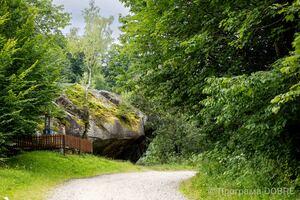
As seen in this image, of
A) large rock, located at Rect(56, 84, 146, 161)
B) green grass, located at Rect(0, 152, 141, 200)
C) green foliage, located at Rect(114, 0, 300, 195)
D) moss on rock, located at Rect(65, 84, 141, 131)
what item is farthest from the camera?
moss on rock, located at Rect(65, 84, 141, 131)

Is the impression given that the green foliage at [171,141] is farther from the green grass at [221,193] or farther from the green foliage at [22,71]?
the green grass at [221,193]

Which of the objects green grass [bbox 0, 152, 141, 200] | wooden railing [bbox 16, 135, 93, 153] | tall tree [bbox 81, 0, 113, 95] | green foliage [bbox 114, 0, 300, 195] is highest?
tall tree [bbox 81, 0, 113, 95]

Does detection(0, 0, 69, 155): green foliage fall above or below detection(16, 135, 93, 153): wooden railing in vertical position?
above

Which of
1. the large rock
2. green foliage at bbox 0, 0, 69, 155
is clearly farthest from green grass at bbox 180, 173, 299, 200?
the large rock

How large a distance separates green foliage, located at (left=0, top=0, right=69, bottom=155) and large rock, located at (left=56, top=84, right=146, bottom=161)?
27.0 feet

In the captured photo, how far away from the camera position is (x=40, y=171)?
1402 centimetres

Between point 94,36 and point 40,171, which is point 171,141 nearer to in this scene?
point 94,36

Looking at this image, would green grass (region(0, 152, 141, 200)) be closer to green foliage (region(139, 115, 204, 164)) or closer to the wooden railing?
the wooden railing

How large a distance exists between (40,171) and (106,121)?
39.1ft

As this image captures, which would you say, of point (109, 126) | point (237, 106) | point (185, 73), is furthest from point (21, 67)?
point (109, 126)

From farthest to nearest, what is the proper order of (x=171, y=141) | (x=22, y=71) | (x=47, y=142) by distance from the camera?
(x=171, y=141)
(x=47, y=142)
(x=22, y=71)

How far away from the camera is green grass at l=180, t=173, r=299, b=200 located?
22.0ft

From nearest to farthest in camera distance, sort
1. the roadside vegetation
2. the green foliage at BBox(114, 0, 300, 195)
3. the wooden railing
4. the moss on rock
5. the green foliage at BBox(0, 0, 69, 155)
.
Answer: the green foliage at BBox(114, 0, 300, 195) < the roadside vegetation < the green foliage at BBox(0, 0, 69, 155) < the wooden railing < the moss on rock

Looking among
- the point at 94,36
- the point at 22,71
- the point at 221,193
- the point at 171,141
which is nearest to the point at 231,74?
the point at 221,193
